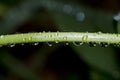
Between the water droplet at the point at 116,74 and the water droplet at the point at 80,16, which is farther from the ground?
the water droplet at the point at 80,16

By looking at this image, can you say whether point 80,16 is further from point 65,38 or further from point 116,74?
point 65,38

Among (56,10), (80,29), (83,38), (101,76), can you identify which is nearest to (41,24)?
(56,10)

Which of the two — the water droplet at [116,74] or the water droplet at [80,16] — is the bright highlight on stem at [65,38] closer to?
the water droplet at [116,74]

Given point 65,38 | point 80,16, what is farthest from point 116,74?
point 65,38

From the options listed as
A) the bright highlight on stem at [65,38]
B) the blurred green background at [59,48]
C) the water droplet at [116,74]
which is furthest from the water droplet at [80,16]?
the bright highlight on stem at [65,38]

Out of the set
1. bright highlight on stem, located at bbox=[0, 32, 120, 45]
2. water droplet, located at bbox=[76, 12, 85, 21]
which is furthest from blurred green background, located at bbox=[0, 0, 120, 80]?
bright highlight on stem, located at bbox=[0, 32, 120, 45]

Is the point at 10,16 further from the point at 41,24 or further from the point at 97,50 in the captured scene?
the point at 97,50
